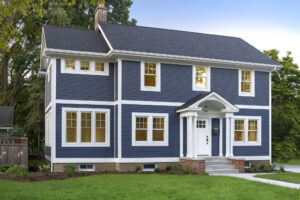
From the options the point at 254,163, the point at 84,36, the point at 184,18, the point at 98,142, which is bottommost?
the point at 254,163

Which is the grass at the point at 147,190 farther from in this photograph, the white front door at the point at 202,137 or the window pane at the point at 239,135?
the window pane at the point at 239,135

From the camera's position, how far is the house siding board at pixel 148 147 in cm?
1841

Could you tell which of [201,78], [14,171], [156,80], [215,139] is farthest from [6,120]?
[215,139]

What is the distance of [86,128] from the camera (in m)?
18.6

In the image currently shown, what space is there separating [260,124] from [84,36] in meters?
11.3

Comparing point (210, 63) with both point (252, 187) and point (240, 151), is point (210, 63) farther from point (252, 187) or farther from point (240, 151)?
point (252, 187)

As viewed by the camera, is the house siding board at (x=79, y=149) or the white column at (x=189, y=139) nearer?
the house siding board at (x=79, y=149)

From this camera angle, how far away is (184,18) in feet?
81.0

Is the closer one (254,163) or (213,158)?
(213,158)

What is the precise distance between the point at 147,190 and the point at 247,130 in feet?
35.0

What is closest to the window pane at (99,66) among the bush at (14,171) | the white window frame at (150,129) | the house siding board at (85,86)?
the house siding board at (85,86)

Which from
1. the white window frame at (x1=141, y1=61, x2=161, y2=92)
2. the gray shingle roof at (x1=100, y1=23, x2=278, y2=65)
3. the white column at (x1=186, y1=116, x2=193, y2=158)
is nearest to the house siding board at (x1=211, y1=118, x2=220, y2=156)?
the white column at (x1=186, y1=116, x2=193, y2=158)

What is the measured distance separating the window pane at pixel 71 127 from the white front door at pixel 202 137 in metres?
6.56

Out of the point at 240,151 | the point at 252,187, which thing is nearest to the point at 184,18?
the point at 240,151
